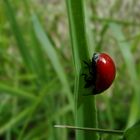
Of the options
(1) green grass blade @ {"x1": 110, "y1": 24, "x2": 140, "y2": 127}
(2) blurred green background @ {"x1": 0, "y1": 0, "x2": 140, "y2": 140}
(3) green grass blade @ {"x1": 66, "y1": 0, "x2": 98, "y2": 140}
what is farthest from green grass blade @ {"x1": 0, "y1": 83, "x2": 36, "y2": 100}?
(3) green grass blade @ {"x1": 66, "y1": 0, "x2": 98, "y2": 140}

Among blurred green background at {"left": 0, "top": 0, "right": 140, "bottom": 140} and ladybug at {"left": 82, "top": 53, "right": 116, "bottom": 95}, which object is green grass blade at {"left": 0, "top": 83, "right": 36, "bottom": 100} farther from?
ladybug at {"left": 82, "top": 53, "right": 116, "bottom": 95}

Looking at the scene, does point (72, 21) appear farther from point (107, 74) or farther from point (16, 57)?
point (16, 57)

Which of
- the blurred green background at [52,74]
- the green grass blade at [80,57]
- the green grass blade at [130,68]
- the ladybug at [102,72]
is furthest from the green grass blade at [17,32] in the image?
the green grass blade at [80,57]

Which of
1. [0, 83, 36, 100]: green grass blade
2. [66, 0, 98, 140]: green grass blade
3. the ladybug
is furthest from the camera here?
[0, 83, 36, 100]: green grass blade

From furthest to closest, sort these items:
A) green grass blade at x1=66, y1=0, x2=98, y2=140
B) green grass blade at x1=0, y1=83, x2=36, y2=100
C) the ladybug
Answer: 1. green grass blade at x1=0, y1=83, x2=36, y2=100
2. the ladybug
3. green grass blade at x1=66, y1=0, x2=98, y2=140

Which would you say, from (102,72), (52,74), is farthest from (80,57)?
(52,74)

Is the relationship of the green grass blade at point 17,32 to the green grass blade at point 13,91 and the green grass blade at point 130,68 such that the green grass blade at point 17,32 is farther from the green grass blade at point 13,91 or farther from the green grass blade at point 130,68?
the green grass blade at point 130,68
